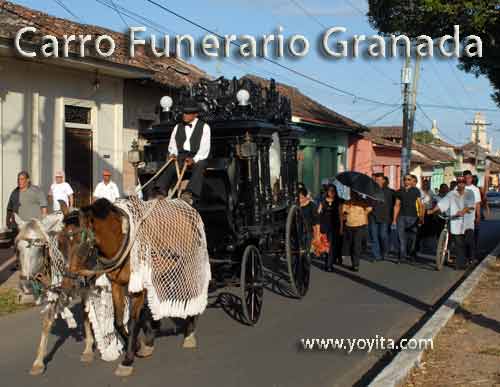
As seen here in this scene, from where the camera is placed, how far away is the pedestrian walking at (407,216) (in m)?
15.5

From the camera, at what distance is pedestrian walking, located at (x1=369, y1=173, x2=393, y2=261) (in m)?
15.6

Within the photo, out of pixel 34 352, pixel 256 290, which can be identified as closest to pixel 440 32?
pixel 256 290

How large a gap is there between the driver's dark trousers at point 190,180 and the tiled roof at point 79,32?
6284 millimetres

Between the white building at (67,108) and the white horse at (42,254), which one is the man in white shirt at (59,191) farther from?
the white horse at (42,254)

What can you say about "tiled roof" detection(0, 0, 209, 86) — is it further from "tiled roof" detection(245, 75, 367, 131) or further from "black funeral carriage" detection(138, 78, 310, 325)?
"tiled roof" detection(245, 75, 367, 131)

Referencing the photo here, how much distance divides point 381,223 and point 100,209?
10.4 metres

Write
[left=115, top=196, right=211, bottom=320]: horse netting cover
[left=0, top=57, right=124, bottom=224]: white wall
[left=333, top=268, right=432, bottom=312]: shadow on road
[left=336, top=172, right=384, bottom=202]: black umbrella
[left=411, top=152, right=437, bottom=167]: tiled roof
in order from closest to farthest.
A: [left=115, top=196, right=211, bottom=320]: horse netting cover < [left=333, top=268, right=432, bottom=312]: shadow on road < [left=336, top=172, right=384, bottom=202]: black umbrella < [left=0, top=57, right=124, bottom=224]: white wall < [left=411, top=152, right=437, bottom=167]: tiled roof

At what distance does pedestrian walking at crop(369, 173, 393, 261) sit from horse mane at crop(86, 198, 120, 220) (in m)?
10.0

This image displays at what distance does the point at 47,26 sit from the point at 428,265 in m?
10.3

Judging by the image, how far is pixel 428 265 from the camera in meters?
15.0

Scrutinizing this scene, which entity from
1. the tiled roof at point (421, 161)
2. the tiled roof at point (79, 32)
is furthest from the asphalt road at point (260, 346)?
the tiled roof at point (421, 161)

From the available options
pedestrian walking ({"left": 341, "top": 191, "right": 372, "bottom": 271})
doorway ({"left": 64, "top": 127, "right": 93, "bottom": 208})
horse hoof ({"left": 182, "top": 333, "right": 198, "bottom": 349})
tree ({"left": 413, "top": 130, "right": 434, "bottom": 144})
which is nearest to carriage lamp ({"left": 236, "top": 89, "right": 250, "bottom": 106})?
horse hoof ({"left": 182, "top": 333, "right": 198, "bottom": 349})

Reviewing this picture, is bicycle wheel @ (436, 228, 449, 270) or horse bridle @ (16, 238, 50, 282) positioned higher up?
horse bridle @ (16, 238, 50, 282)

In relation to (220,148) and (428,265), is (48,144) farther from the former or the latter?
(428,265)
